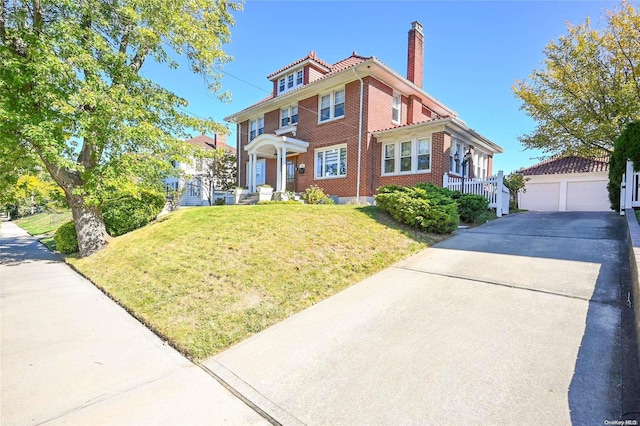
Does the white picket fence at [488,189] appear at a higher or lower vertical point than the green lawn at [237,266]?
higher

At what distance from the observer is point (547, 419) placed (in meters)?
2.02

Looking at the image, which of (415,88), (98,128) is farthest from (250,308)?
(415,88)

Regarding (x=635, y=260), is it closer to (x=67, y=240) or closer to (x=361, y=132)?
(x=361, y=132)

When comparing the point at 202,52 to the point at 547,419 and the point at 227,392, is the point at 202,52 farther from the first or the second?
the point at 547,419

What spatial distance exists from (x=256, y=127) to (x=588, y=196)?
20.6 metres

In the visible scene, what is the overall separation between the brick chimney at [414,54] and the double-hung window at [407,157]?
4.42m

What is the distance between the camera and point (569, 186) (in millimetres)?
18719

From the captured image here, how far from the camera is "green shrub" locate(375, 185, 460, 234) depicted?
7352 millimetres

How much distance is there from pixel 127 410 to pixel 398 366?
2.25 metres

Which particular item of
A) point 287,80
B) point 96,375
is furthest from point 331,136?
point 96,375

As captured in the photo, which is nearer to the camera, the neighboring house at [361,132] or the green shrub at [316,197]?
the neighboring house at [361,132]

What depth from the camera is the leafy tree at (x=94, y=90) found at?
6832 millimetres

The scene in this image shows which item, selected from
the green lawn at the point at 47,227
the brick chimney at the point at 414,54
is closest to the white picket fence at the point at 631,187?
the brick chimney at the point at 414,54

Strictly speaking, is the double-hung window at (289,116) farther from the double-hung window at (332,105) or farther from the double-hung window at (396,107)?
the double-hung window at (396,107)
